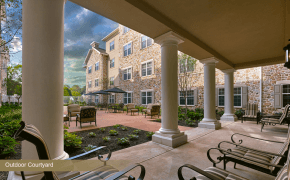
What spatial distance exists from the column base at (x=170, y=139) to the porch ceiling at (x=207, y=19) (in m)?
2.90

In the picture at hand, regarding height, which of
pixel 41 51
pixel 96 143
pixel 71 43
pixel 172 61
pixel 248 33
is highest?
pixel 71 43

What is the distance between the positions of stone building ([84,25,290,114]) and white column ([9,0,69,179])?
9956mm

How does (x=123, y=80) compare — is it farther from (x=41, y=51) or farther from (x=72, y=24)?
(x=72, y=24)

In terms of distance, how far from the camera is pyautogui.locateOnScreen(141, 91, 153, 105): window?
1319 centimetres

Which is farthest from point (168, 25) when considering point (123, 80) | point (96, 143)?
point (123, 80)

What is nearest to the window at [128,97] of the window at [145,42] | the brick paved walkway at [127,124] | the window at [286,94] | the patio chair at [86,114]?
the window at [145,42]

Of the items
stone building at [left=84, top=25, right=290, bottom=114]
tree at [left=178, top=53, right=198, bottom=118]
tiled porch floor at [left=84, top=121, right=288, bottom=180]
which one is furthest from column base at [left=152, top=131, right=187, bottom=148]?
stone building at [left=84, top=25, right=290, bottom=114]

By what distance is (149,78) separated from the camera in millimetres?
13250

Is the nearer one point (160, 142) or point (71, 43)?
point (160, 142)

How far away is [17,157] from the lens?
9.58ft

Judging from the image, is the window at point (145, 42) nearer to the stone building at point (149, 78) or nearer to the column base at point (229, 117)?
the stone building at point (149, 78)

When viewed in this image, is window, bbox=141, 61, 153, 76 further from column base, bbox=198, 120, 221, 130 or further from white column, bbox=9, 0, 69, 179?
white column, bbox=9, 0, 69, 179

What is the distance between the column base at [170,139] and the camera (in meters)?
3.53

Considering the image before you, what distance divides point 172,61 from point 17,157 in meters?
4.42
